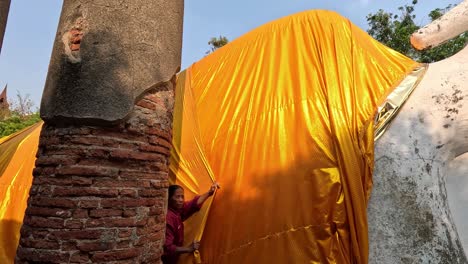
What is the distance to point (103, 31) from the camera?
2.73 metres

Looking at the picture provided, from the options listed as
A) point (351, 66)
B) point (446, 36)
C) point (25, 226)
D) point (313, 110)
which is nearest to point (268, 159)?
point (313, 110)

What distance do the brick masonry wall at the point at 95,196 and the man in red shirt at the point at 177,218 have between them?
1.77 feet

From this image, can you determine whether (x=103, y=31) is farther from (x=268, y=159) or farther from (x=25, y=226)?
(x=268, y=159)

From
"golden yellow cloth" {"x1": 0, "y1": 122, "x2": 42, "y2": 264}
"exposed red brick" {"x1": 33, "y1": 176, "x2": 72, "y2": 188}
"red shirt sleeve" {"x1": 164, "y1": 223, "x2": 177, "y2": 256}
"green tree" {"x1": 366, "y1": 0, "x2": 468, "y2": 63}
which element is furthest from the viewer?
"green tree" {"x1": 366, "y1": 0, "x2": 468, "y2": 63}

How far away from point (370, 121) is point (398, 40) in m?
10.6

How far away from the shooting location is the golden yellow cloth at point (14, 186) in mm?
4070

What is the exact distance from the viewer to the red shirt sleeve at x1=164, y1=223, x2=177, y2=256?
128 inches

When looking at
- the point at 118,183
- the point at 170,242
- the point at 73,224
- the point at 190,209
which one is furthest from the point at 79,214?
the point at 190,209

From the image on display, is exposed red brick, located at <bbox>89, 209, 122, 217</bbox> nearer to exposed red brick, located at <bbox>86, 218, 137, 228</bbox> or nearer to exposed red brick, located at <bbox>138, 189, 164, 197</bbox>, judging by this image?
exposed red brick, located at <bbox>86, 218, 137, 228</bbox>

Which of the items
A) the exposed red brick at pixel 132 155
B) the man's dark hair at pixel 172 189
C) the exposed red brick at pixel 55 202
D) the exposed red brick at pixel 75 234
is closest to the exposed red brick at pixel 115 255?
the exposed red brick at pixel 75 234

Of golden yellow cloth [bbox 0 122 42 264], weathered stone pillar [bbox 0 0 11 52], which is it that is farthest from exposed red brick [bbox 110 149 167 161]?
golden yellow cloth [bbox 0 122 42 264]

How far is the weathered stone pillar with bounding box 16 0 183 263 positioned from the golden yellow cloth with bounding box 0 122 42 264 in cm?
178

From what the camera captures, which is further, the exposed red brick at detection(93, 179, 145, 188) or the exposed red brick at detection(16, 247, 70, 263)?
the exposed red brick at detection(93, 179, 145, 188)

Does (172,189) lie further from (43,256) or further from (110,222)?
(43,256)
